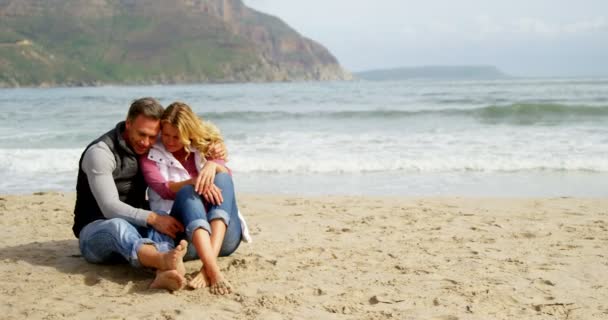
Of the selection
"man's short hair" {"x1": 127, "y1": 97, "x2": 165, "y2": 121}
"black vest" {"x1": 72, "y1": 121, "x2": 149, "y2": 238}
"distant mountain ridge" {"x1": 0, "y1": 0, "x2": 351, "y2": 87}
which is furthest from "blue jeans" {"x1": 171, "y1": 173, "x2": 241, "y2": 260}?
"distant mountain ridge" {"x1": 0, "y1": 0, "x2": 351, "y2": 87}

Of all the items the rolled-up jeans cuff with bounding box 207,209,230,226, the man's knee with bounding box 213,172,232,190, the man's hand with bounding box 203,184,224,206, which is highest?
the man's knee with bounding box 213,172,232,190

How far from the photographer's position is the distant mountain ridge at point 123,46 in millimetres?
108738

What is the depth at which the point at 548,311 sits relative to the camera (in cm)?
363

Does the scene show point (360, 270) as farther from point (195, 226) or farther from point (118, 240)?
point (118, 240)

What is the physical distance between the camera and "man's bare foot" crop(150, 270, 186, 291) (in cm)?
388

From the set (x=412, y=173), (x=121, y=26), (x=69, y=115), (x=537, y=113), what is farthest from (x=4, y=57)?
(x=412, y=173)

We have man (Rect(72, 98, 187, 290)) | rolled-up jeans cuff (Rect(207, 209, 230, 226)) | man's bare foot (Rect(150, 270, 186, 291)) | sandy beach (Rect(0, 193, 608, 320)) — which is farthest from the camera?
rolled-up jeans cuff (Rect(207, 209, 230, 226))

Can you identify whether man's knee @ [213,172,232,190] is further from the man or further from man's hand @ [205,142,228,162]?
the man

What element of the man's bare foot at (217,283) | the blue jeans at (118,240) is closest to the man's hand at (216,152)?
the blue jeans at (118,240)

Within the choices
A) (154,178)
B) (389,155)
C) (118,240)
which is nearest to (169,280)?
(118,240)

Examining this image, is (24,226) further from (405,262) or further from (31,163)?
(31,163)

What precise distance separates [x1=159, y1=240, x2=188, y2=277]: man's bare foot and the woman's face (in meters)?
0.70

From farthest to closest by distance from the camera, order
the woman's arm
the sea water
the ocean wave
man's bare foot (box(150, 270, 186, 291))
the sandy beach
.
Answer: the ocean wave
the sea water
the woman's arm
man's bare foot (box(150, 270, 186, 291))
the sandy beach

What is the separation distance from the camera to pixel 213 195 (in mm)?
4086
